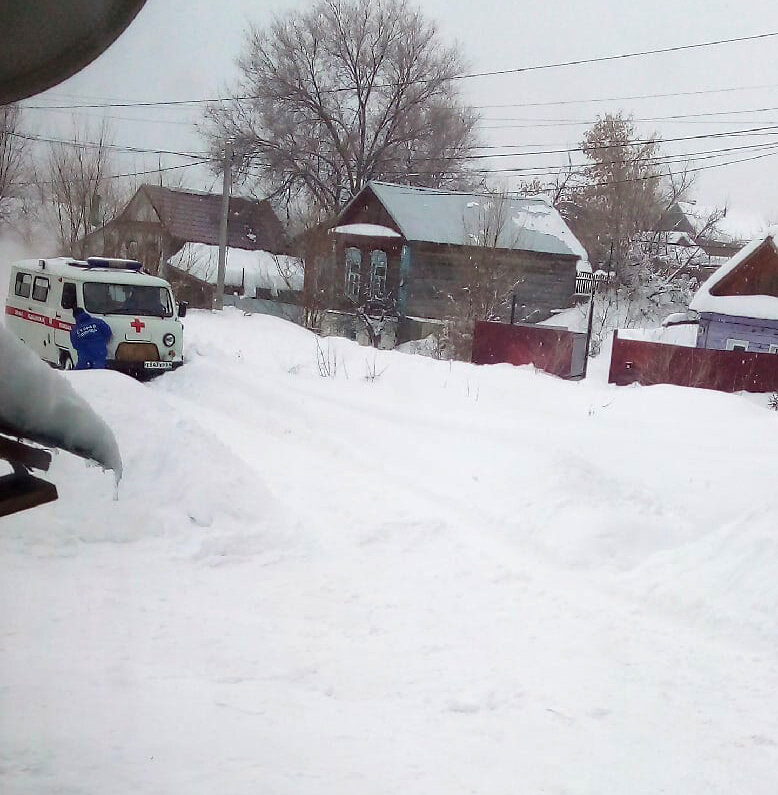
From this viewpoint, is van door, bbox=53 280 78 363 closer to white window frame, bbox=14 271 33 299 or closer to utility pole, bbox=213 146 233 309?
white window frame, bbox=14 271 33 299

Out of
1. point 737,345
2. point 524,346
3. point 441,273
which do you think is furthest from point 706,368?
point 441,273

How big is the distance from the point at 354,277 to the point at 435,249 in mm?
1444

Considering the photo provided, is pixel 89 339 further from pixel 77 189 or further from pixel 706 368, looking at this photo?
pixel 706 368

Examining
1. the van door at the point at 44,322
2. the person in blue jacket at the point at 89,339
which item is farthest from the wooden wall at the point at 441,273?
the van door at the point at 44,322

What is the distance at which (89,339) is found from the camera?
637 centimetres

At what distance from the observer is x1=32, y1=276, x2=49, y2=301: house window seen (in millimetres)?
5328

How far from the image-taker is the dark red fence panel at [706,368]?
1002 cm

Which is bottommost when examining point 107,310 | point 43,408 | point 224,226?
point 107,310

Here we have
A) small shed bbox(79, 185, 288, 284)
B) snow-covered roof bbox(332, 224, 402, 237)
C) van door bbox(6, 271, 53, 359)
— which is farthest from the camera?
snow-covered roof bbox(332, 224, 402, 237)

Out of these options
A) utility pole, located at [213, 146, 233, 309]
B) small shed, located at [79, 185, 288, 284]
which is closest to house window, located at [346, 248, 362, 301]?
small shed, located at [79, 185, 288, 284]

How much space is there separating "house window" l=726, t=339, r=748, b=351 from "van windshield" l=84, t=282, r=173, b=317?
9438 millimetres

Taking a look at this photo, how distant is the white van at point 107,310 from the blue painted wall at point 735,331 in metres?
8.82

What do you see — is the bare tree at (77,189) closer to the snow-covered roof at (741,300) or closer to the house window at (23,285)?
the house window at (23,285)

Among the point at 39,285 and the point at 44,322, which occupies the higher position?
the point at 39,285
